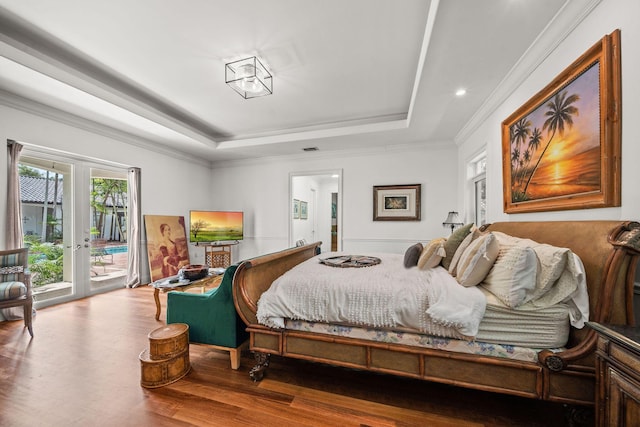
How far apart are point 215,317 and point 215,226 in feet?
11.5

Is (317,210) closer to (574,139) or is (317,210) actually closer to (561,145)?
(561,145)

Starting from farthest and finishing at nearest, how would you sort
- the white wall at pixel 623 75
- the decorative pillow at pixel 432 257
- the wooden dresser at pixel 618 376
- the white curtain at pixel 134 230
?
the white curtain at pixel 134 230 → the decorative pillow at pixel 432 257 → the white wall at pixel 623 75 → the wooden dresser at pixel 618 376

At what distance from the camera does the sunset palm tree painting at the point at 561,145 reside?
5.16ft

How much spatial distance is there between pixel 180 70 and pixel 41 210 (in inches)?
110

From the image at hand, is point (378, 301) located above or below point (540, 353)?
above

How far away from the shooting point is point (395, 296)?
64.8 inches

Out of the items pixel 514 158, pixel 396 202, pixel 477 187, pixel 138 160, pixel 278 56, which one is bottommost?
pixel 396 202

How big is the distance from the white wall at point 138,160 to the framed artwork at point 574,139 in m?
5.46

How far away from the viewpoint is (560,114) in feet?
6.05

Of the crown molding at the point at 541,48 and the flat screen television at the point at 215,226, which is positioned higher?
the crown molding at the point at 541,48

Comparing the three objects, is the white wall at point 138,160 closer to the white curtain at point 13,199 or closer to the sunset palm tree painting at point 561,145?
the white curtain at point 13,199

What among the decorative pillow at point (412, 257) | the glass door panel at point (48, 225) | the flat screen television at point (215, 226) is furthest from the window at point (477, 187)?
the glass door panel at point (48, 225)

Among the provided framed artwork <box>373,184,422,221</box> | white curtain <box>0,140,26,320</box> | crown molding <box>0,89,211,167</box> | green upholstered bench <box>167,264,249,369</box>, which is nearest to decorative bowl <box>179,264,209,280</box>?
green upholstered bench <box>167,264,249,369</box>

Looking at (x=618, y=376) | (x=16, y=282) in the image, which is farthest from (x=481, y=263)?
(x=16, y=282)
